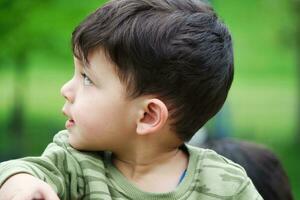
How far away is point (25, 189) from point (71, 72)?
13343 millimetres

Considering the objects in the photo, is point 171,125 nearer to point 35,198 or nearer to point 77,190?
point 77,190

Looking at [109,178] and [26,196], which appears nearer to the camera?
[26,196]

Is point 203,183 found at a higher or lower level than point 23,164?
lower

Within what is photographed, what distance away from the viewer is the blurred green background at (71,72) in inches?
435

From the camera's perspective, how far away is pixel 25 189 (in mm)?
1993

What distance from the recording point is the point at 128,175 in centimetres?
243

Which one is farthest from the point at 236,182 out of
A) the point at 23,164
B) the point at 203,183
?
the point at 23,164

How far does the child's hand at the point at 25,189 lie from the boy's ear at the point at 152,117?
0.41 m

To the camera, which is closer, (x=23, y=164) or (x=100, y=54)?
(x=23, y=164)

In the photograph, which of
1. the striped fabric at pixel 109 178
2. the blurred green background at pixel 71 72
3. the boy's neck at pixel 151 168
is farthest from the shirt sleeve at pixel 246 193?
the blurred green background at pixel 71 72

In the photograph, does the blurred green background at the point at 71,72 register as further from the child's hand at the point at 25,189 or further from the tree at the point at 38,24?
the child's hand at the point at 25,189

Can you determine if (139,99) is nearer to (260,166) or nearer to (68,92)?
(68,92)

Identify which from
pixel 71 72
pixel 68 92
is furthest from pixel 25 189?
pixel 71 72

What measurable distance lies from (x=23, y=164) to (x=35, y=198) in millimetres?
176
